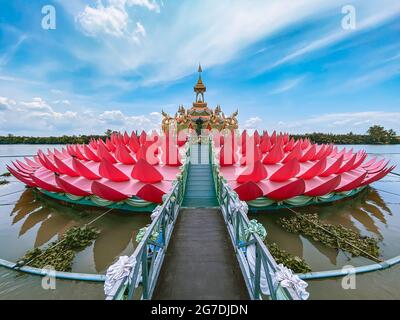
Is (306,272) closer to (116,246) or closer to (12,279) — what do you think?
(116,246)

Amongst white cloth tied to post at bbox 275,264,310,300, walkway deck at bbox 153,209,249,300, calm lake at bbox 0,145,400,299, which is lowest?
calm lake at bbox 0,145,400,299

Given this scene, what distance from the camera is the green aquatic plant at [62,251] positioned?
4.04 metres

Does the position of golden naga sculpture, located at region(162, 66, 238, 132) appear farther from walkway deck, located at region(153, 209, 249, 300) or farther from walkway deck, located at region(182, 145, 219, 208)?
walkway deck, located at region(153, 209, 249, 300)

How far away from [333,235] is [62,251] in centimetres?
655

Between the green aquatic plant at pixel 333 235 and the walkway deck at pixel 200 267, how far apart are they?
2.77m

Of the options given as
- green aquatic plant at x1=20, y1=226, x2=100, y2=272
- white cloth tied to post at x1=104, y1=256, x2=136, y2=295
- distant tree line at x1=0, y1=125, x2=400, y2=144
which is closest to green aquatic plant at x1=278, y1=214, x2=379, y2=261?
white cloth tied to post at x1=104, y1=256, x2=136, y2=295

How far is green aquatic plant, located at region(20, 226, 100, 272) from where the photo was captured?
404 cm

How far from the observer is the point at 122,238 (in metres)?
5.21

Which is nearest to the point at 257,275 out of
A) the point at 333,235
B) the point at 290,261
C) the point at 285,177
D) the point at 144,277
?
the point at 144,277

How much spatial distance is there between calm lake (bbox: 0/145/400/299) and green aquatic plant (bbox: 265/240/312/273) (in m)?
0.27

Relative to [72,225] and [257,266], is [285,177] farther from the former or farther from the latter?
[72,225]

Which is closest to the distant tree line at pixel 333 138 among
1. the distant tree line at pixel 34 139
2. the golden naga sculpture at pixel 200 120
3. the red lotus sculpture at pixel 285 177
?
the distant tree line at pixel 34 139
